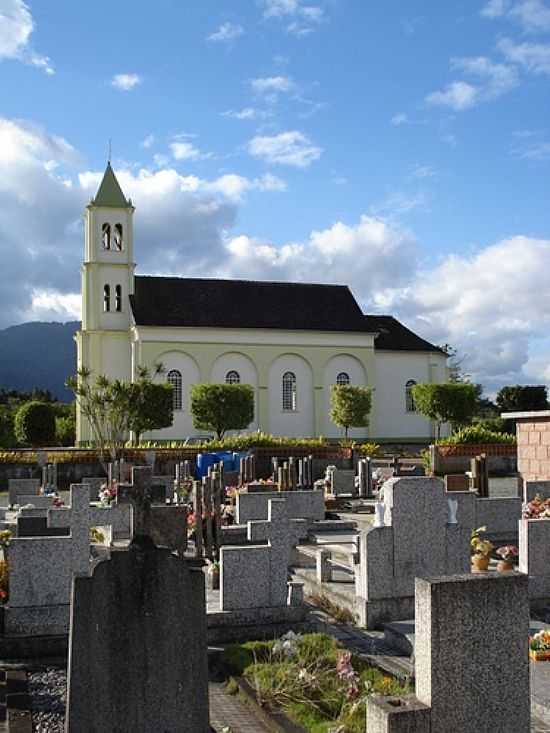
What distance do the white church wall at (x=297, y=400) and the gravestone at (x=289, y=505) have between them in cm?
3262

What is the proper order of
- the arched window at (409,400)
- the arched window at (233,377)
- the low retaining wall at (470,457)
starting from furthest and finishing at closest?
the arched window at (409,400) → the arched window at (233,377) → the low retaining wall at (470,457)

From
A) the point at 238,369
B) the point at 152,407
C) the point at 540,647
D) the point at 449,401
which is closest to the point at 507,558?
the point at 540,647

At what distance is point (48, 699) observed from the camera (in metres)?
6.52

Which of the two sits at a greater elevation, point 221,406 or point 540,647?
point 221,406

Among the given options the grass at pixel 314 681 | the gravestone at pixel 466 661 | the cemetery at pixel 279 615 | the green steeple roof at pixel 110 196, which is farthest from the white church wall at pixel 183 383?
the gravestone at pixel 466 661

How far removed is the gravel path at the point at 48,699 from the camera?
19.3 ft

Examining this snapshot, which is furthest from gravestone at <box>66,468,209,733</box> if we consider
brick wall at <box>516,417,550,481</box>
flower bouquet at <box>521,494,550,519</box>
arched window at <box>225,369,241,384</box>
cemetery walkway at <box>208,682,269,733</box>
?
arched window at <box>225,369,241,384</box>

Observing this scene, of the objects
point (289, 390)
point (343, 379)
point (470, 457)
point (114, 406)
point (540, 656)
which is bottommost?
point (540, 656)

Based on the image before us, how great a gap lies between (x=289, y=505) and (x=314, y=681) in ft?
30.6

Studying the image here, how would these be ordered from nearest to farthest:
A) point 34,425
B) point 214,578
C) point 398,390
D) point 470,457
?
point 214,578, point 470,457, point 34,425, point 398,390

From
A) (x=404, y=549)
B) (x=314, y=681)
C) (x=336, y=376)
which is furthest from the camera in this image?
(x=336, y=376)

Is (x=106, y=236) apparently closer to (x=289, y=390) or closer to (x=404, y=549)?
(x=289, y=390)

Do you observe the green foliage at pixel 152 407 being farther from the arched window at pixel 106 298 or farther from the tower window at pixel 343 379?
the tower window at pixel 343 379

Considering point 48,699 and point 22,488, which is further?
point 22,488
